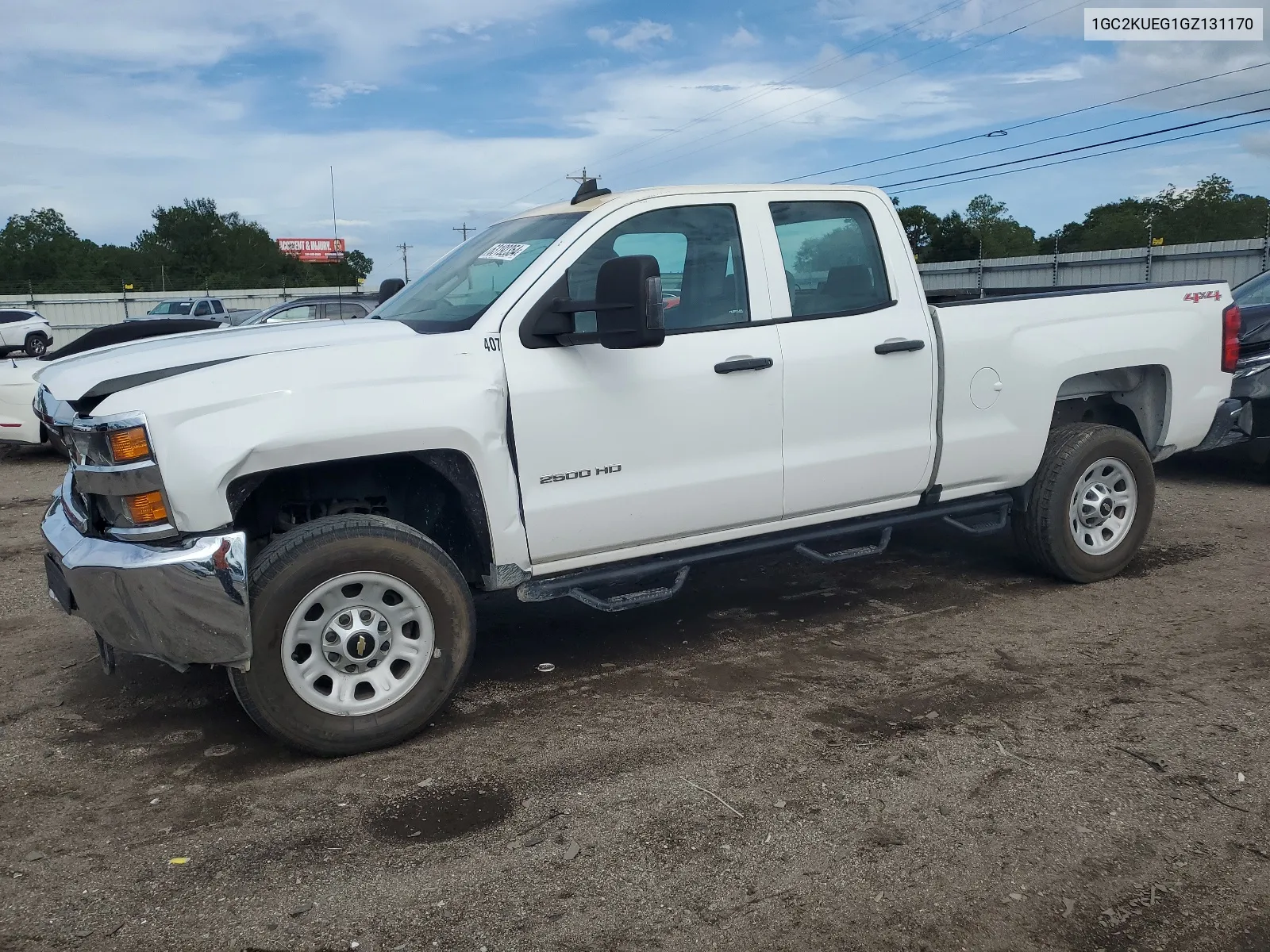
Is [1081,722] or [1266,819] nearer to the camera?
[1266,819]

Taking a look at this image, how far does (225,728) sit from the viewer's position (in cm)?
441

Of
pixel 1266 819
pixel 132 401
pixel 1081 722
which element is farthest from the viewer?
pixel 1081 722

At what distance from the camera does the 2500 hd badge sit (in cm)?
437

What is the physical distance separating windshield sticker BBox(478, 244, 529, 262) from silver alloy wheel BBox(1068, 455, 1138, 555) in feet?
10.4

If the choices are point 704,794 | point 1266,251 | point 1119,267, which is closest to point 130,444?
point 704,794

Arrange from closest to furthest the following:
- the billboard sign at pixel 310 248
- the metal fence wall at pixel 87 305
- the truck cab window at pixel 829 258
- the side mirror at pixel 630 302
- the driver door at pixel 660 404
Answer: the side mirror at pixel 630 302 < the driver door at pixel 660 404 < the truck cab window at pixel 829 258 < the metal fence wall at pixel 87 305 < the billboard sign at pixel 310 248

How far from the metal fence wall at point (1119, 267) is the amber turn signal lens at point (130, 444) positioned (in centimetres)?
1832

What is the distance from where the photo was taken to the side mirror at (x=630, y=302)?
4098 mm

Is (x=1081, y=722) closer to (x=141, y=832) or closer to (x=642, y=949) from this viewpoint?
(x=642, y=949)

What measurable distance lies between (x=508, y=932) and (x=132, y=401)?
7.00 feet

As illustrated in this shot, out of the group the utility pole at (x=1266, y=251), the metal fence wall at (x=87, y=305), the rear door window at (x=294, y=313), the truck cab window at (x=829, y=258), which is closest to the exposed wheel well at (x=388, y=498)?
the truck cab window at (x=829, y=258)

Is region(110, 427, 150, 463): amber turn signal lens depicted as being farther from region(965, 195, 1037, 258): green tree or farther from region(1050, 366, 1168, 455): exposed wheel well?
region(965, 195, 1037, 258): green tree

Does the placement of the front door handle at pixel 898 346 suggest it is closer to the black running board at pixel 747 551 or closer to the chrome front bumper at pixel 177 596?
the black running board at pixel 747 551

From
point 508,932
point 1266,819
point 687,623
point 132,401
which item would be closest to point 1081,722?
point 1266,819
